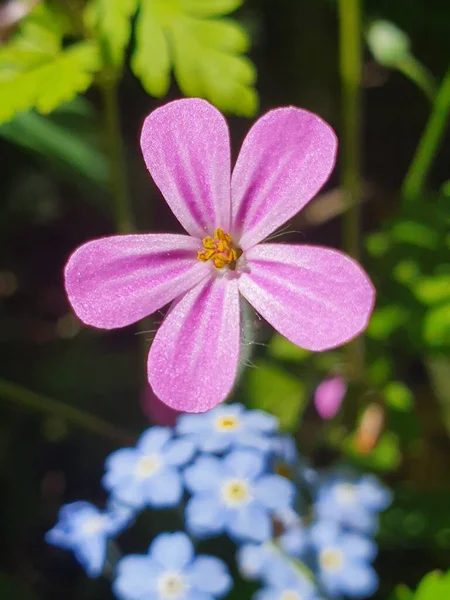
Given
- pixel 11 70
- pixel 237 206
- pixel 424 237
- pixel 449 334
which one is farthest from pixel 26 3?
pixel 449 334

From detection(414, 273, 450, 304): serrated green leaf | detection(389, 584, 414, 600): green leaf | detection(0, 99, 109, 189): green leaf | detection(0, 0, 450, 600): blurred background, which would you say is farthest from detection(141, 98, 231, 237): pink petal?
detection(0, 99, 109, 189): green leaf

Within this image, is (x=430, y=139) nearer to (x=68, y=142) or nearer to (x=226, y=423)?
(x=226, y=423)

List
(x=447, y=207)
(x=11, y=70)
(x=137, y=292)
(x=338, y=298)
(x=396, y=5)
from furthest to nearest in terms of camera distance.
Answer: (x=396, y=5)
(x=11, y=70)
(x=447, y=207)
(x=137, y=292)
(x=338, y=298)

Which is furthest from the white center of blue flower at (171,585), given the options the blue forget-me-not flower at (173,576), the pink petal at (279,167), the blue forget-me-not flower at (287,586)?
the pink petal at (279,167)

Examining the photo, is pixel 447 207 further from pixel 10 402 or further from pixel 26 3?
pixel 10 402

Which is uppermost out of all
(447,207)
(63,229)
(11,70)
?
(11,70)

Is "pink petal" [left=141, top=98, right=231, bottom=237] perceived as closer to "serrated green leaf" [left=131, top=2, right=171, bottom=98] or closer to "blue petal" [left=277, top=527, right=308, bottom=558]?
"serrated green leaf" [left=131, top=2, right=171, bottom=98]
